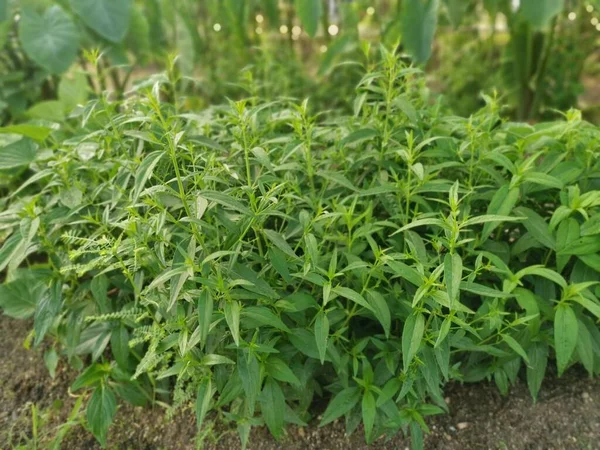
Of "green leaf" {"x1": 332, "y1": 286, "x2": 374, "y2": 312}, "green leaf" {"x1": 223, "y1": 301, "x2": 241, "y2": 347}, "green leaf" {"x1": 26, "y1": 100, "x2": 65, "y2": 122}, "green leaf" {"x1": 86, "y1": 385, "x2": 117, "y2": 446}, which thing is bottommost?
"green leaf" {"x1": 86, "y1": 385, "x2": 117, "y2": 446}

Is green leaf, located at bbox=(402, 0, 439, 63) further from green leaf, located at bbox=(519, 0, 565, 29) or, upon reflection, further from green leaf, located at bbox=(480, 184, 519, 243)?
green leaf, located at bbox=(480, 184, 519, 243)

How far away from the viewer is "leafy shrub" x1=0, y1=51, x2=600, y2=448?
1.12 metres

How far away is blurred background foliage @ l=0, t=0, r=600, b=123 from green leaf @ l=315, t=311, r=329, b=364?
136 centimetres

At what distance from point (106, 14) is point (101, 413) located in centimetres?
168

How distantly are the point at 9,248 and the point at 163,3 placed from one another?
221 cm

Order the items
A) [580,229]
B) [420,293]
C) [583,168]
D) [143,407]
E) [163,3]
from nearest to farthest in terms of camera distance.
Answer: [420,293]
[580,229]
[583,168]
[143,407]
[163,3]

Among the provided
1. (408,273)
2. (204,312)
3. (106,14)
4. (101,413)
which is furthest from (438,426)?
(106,14)

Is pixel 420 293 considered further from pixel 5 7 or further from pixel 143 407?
pixel 5 7

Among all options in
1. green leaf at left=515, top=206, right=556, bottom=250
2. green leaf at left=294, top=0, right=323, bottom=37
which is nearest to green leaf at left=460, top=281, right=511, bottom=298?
green leaf at left=515, top=206, right=556, bottom=250

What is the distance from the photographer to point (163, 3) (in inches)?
124

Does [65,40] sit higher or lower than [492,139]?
higher

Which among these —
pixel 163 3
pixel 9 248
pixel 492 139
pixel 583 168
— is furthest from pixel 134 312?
pixel 163 3

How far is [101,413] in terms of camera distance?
1.34 metres

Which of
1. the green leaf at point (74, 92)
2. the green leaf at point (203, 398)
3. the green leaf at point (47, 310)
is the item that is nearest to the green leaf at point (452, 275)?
the green leaf at point (203, 398)
